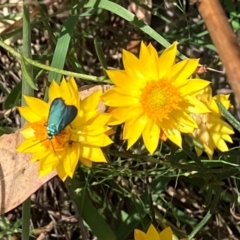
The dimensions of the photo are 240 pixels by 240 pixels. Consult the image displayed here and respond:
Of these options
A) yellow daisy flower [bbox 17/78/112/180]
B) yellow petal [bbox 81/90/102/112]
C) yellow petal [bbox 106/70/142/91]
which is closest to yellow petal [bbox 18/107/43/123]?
yellow daisy flower [bbox 17/78/112/180]

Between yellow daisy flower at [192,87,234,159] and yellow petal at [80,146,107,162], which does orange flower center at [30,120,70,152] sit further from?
yellow daisy flower at [192,87,234,159]

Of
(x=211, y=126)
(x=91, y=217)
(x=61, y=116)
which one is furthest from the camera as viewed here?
(x=91, y=217)

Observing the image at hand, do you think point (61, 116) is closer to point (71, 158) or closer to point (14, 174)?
point (71, 158)

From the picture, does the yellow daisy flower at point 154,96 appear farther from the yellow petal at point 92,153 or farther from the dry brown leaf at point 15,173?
the dry brown leaf at point 15,173

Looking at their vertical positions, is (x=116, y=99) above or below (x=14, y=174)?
above

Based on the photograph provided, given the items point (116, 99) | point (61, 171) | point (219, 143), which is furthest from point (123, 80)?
point (219, 143)

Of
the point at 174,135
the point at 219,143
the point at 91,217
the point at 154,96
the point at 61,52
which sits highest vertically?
the point at 61,52

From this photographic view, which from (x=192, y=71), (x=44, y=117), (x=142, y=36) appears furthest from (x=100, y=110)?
(x=142, y=36)

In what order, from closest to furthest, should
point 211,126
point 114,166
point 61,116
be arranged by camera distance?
point 61,116 → point 211,126 → point 114,166
